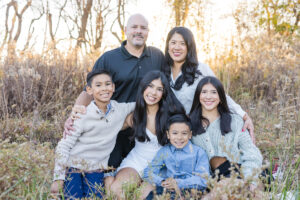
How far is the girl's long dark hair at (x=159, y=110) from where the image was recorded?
3113 mm

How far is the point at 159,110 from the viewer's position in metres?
3.21

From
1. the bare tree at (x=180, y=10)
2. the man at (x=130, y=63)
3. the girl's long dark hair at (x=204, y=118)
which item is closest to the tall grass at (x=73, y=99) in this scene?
the girl's long dark hair at (x=204, y=118)

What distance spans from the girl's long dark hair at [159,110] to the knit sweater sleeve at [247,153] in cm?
60

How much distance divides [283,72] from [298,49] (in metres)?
0.53

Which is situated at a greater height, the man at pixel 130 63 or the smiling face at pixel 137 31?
the smiling face at pixel 137 31

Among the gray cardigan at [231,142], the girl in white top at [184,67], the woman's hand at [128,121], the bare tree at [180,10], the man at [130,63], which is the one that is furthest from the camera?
the bare tree at [180,10]

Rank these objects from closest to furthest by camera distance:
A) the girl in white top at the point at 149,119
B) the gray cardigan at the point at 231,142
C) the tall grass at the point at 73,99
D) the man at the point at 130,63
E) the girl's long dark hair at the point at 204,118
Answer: the tall grass at the point at 73,99
the gray cardigan at the point at 231,142
the girl's long dark hair at the point at 204,118
the girl in white top at the point at 149,119
the man at the point at 130,63

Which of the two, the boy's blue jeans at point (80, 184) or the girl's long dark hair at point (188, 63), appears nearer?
the boy's blue jeans at point (80, 184)

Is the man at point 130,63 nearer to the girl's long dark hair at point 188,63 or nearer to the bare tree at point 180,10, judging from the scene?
the girl's long dark hair at point 188,63

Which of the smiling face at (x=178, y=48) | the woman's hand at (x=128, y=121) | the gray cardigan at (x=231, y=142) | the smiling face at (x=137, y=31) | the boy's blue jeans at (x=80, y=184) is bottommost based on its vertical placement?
the boy's blue jeans at (x=80, y=184)

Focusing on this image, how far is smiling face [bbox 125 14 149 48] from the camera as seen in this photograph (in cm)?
377

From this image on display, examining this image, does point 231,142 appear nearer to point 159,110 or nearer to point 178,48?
point 159,110

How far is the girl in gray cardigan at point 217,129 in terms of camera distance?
287 cm

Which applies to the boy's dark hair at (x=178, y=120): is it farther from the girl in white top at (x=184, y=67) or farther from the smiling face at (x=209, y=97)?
the girl in white top at (x=184, y=67)
